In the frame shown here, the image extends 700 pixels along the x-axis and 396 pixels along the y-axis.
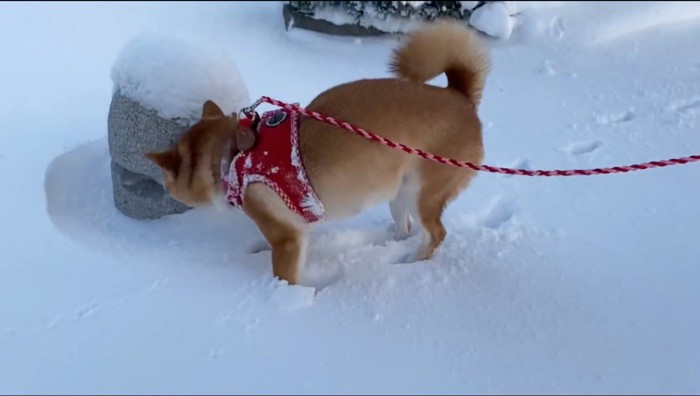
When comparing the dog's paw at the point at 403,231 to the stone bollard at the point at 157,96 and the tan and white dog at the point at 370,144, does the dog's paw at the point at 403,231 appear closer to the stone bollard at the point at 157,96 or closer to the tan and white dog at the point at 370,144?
the tan and white dog at the point at 370,144

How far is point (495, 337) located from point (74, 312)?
5.42 ft

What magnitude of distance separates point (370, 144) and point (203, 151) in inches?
27.5

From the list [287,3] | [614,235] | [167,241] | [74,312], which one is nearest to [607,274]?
[614,235]

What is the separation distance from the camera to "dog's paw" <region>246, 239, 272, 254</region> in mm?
2991

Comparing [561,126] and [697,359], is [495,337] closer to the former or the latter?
[697,359]

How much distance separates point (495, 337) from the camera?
2408mm

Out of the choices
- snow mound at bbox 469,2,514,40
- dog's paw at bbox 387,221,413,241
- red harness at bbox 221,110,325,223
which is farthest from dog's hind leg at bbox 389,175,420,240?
snow mound at bbox 469,2,514,40

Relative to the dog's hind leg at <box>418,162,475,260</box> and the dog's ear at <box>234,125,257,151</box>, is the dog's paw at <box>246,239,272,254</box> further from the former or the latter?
the dog's hind leg at <box>418,162,475,260</box>

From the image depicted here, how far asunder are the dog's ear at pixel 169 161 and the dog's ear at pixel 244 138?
27 centimetres

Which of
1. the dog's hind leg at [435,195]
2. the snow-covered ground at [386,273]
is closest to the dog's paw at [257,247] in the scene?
the snow-covered ground at [386,273]

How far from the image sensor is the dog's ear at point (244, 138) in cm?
254

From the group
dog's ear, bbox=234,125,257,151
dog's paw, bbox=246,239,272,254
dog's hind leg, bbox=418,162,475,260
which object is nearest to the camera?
dog's ear, bbox=234,125,257,151

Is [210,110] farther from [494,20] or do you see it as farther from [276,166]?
[494,20]

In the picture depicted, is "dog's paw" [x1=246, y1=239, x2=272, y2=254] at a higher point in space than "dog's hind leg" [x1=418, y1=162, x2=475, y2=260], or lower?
lower
